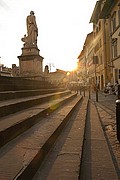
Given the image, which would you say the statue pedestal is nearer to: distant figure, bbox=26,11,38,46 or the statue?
the statue

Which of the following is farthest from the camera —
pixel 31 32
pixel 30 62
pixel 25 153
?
pixel 31 32

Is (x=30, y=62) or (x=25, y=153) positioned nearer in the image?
(x=25, y=153)

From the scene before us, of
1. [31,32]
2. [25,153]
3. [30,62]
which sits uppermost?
[31,32]

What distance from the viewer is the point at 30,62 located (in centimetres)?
1856

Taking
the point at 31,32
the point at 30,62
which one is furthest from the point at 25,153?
the point at 31,32

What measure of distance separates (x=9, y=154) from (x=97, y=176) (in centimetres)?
125

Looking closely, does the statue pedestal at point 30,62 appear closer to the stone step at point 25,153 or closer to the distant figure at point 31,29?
the distant figure at point 31,29

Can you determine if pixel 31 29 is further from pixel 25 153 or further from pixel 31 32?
pixel 25 153

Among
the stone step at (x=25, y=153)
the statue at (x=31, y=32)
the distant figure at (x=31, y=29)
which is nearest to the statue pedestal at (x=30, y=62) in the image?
the statue at (x=31, y=32)

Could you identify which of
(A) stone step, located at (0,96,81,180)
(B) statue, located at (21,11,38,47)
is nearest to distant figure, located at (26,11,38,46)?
(B) statue, located at (21,11,38,47)

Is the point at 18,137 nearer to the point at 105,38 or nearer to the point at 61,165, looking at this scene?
the point at 61,165

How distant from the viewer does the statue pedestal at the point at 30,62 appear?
18.5 meters

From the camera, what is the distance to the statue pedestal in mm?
18500

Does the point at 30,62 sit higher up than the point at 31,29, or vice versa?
the point at 31,29
